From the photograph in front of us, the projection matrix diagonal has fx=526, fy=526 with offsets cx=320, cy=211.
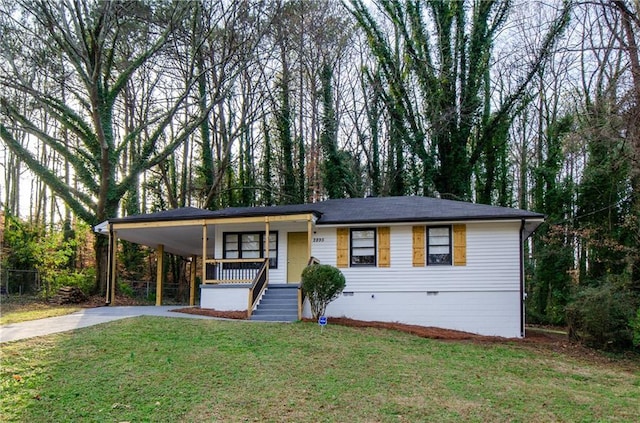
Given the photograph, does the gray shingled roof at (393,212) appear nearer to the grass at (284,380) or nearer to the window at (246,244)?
the window at (246,244)

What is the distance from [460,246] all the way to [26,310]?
12811 millimetres

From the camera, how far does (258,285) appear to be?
1481 cm

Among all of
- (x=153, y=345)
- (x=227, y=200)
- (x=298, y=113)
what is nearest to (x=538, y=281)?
(x=298, y=113)

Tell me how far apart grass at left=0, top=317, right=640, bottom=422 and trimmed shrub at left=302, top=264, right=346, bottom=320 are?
2086mm

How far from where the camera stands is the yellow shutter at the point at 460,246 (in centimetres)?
1470

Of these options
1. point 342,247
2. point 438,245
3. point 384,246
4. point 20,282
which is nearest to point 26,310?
point 20,282

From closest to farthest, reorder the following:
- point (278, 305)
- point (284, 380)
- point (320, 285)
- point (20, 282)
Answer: point (284, 380) < point (320, 285) < point (278, 305) < point (20, 282)

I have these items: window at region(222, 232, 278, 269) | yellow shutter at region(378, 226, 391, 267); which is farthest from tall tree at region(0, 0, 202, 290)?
yellow shutter at region(378, 226, 391, 267)

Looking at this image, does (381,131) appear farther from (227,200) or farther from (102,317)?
(102,317)

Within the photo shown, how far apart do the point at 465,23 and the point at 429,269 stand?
51.8 feet

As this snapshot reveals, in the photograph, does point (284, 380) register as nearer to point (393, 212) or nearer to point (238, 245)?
point (393, 212)

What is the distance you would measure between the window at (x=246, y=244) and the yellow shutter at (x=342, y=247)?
2.19 metres

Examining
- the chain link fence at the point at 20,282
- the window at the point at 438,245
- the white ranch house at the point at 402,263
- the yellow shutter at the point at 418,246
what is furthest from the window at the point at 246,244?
the chain link fence at the point at 20,282

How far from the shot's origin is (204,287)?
49.6 ft
